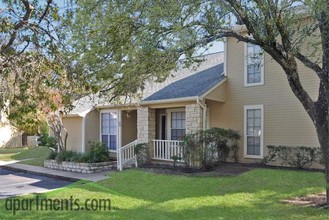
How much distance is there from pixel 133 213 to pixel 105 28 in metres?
4.10

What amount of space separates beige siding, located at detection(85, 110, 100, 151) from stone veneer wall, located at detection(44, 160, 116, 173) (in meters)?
2.84

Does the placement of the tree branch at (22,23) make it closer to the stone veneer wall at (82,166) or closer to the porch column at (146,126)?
the stone veneer wall at (82,166)

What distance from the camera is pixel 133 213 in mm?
7555

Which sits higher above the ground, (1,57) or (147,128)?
(1,57)

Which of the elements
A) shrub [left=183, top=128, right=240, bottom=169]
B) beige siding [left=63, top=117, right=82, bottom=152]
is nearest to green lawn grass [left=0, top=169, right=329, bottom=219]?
shrub [left=183, top=128, right=240, bottom=169]

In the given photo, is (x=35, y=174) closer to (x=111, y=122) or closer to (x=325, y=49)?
(x=111, y=122)

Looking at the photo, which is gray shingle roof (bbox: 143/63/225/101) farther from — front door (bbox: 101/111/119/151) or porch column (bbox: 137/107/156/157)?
front door (bbox: 101/111/119/151)

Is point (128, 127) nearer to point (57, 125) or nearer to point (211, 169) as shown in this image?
point (57, 125)

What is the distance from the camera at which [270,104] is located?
13.6 metres

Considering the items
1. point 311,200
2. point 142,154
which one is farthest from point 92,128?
point 311,200

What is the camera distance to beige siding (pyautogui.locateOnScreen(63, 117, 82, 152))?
65.2ft

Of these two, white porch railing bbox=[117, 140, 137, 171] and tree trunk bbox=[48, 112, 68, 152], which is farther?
tree trunk bbox=[48, 112, 68, 152]

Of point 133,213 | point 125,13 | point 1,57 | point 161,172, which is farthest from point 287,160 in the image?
point 1,57

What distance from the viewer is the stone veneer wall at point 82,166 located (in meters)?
14.7
